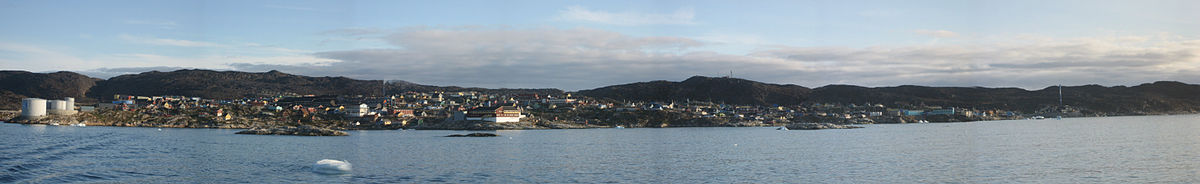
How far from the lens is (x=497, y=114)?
166750 millimetres

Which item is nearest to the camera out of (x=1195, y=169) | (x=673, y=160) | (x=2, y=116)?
(x=1195, y=169)

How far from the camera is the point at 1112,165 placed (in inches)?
2147

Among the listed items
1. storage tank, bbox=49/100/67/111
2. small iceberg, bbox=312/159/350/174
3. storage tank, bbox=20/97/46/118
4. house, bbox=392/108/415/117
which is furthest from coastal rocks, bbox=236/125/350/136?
storage tank, bbox=49/100/67/111

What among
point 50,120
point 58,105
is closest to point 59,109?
point 58,105

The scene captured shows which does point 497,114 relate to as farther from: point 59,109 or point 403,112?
point 59,109

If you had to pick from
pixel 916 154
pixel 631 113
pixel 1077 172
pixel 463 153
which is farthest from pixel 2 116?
pixel 1077 172

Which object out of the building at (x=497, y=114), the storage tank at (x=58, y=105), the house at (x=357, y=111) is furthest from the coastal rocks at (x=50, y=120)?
the building at (x=497, y=114)

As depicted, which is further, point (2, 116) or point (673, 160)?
point (2, 116)

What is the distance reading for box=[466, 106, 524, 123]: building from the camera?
167 m

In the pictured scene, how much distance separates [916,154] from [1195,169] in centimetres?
2160

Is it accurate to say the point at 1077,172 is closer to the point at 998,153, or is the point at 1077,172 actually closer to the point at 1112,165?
the point at 1112,165

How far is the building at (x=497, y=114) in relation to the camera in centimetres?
16662

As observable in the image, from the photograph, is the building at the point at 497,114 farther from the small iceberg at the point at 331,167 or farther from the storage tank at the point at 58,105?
the small iceberg at the point at 331,167

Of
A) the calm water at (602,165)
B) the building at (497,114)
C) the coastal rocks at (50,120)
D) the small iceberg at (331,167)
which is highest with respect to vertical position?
the building at (497,114)
